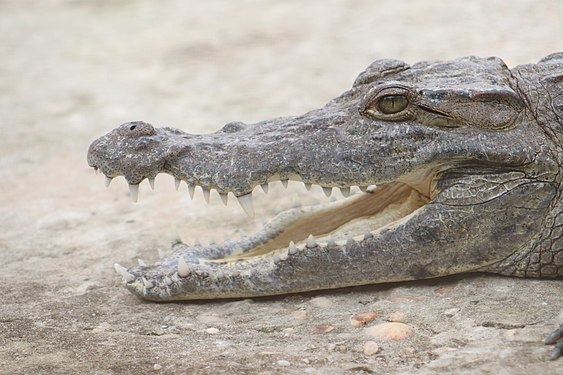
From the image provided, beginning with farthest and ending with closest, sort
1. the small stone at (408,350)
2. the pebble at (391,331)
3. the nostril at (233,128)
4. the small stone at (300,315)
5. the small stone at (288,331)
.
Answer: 1. the nostril at (233,128)
2. the small stone at (300,315)
3. the small stone at (288,331)
4. the pebble at (391,331)
5. the small stone at (408,350)

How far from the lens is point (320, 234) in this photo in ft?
17.0

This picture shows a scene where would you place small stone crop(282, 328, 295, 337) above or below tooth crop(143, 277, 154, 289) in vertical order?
below

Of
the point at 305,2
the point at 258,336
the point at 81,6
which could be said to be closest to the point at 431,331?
the point at 258,336

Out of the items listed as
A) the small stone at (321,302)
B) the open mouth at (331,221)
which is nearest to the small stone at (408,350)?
the small stone at (321,302)

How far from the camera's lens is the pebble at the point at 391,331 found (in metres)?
4.17

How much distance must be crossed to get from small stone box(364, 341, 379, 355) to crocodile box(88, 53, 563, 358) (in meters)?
0.57

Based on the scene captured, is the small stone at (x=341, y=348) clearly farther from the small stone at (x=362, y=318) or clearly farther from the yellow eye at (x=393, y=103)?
the yellow eye at (x=393, y=103)

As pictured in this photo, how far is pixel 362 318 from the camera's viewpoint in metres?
4.43

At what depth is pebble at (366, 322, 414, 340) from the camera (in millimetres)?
4168

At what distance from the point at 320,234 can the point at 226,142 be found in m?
0.83

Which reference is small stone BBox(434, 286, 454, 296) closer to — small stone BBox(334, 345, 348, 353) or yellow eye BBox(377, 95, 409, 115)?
small stone BBox(334, 345, 348, 353)

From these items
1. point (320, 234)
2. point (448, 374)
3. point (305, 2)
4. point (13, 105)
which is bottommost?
point (448, 374)

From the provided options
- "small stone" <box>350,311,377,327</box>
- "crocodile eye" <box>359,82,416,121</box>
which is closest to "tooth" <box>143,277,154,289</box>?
"small stone" <box>350,311,377,327</box>

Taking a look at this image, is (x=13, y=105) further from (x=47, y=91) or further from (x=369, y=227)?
(x=369, y=227)
